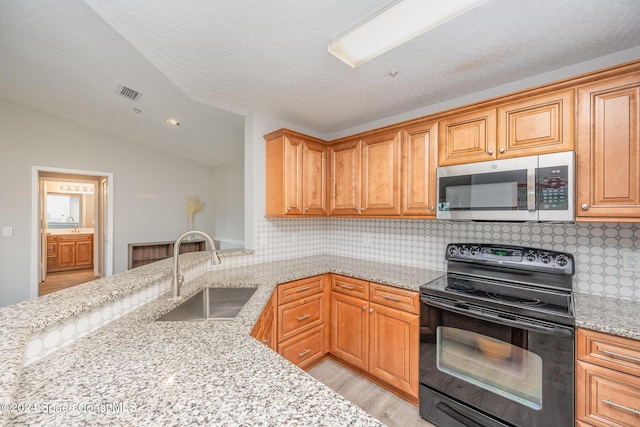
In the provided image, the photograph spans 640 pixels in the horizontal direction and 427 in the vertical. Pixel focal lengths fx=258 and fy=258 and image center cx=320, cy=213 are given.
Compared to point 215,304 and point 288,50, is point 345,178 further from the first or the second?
point 215,304

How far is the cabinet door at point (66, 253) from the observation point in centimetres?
623

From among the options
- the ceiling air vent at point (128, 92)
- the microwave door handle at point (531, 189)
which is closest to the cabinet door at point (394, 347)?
the microwave door handle at point (531, 189)

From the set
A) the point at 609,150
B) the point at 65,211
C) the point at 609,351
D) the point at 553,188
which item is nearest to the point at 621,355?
the point at 609,351

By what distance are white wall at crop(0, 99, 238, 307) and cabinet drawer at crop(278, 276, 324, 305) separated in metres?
4.17

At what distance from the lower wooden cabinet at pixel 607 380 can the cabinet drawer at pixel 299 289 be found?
1713mm

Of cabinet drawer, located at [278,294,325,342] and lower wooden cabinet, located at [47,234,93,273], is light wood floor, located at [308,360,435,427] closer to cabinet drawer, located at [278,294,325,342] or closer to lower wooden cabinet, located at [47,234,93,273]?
cabinet drawer, located at [278,294,325,342]

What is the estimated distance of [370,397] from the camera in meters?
2.03

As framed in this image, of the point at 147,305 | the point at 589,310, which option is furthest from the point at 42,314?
the point at 589,310

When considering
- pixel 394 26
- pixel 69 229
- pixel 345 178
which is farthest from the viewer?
pixel 69 229

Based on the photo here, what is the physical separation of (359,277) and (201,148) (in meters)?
4.05

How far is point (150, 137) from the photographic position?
461 centimetres

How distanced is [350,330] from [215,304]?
3.89ft

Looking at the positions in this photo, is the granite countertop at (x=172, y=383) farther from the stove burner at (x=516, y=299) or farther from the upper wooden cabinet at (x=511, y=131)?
the upper wooden cabinet at (x=511, y=131)

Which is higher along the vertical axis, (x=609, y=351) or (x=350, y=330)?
(x=609, y=351)
